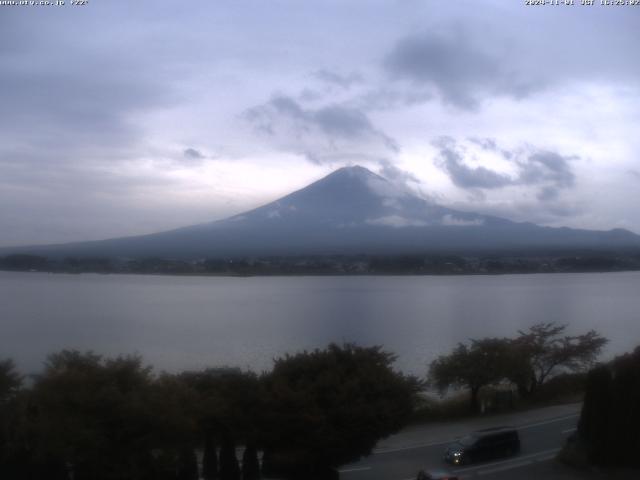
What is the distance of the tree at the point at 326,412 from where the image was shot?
874 centimetres

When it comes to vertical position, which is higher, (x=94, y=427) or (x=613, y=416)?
(x=94, y=427)

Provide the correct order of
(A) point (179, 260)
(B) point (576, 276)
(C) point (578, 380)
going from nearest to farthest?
(C) point (578, 380) → (A) point (179, 260) → (B) point (576, 276)

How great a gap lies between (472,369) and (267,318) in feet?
55.4

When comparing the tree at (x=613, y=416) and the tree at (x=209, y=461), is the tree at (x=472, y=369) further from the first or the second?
the tree at (x=209, y=461)

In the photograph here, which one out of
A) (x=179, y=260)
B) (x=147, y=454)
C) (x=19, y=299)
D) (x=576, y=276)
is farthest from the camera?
(x=576, y=276)

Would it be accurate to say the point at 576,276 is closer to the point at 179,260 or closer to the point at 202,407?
the point at 179,260

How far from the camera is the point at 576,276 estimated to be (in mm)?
84438

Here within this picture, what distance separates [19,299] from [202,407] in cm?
3396

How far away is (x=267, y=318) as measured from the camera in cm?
3203

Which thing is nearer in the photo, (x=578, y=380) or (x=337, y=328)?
(x=578, y=380)

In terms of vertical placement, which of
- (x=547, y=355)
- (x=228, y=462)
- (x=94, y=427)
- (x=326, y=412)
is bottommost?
(x=547, y=355)

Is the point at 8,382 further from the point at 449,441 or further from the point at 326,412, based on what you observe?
the point at 449,441

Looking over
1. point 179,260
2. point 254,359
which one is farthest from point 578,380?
point 179,260

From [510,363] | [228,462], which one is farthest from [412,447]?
[510,363]
